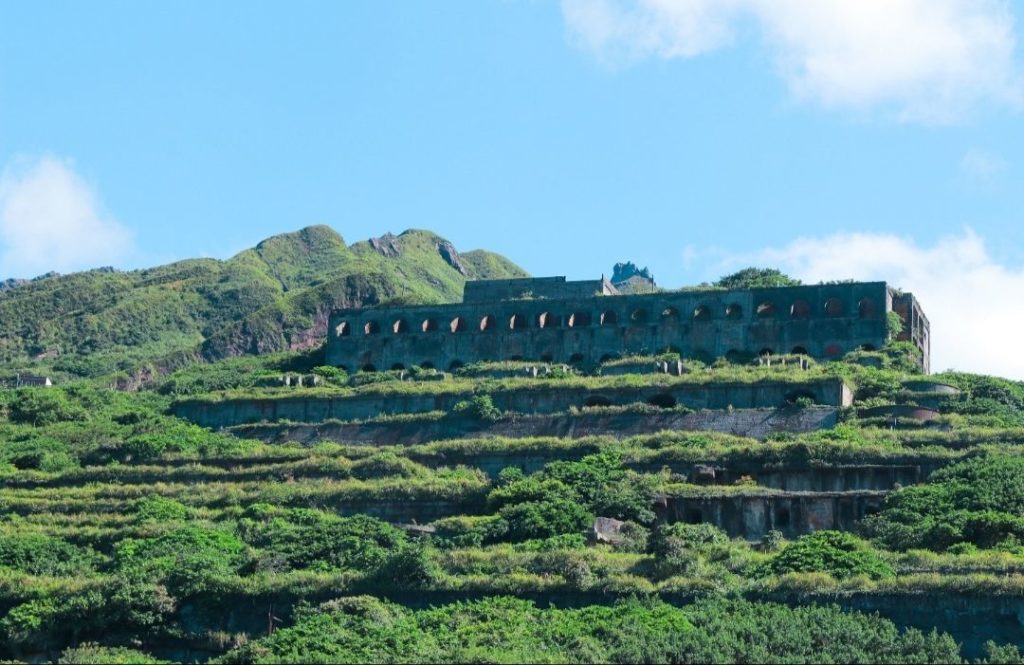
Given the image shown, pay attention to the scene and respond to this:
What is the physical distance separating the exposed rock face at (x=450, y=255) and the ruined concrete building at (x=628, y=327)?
43.9 m

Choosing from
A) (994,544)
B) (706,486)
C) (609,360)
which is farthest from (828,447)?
(609,360)

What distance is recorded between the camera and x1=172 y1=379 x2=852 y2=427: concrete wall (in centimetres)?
5641

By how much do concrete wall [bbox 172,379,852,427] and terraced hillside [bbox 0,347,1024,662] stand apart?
89mm

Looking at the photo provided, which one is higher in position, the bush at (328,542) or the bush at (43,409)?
the bush at (43,409)

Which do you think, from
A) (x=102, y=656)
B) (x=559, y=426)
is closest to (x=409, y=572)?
(x=102, y=656)

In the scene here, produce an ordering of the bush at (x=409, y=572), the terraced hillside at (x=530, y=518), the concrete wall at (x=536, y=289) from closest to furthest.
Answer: the terraced hillside at (x=530, y=518), the bush at (x=409, y=572), the concrete wall at (x=536, y=289)

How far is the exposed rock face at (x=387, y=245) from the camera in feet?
376

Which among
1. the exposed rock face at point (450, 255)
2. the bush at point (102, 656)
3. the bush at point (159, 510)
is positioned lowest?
the bush at point (102, 656)

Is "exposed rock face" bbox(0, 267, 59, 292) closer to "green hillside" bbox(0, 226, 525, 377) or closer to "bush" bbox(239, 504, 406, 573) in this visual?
"green hillside" bbox(0, 226, 525, 377)

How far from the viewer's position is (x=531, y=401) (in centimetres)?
5875

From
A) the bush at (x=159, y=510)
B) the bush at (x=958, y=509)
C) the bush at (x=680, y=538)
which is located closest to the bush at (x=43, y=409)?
the bush at (x=159, y=510)

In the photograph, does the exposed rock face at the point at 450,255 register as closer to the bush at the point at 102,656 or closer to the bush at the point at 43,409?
the bush at the point at 43,409

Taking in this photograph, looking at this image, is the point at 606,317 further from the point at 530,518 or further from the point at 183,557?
the point at 183,557

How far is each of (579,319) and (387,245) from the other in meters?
46.6
